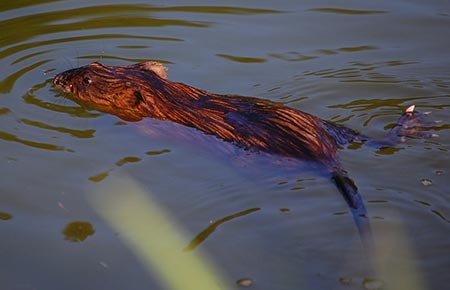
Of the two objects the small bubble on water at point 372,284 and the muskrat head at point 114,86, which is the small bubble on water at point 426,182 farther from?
the muskrat head at point 114,86

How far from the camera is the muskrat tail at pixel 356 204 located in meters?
3.86

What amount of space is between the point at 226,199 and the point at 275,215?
31 centimetres

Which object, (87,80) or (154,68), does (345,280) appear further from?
(87,80)

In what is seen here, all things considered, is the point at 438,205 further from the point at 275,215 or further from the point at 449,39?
the point at 449,39

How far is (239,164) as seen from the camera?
15.1 ft

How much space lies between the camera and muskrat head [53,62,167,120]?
5.24 metres

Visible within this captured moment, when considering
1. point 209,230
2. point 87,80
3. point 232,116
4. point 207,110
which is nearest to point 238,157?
point 232,116

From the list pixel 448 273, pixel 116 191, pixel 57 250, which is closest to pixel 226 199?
pixel 116 191

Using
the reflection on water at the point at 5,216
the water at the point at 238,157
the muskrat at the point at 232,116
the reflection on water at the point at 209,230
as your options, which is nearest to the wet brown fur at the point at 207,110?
the muskrat at the point at 232,116

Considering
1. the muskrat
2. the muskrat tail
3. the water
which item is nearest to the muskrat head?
the muskrat

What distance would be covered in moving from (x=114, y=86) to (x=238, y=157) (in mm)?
1183

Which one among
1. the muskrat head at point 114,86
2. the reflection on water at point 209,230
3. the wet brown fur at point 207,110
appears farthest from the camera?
the muskrat head at point 114,86

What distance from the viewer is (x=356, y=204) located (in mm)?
4035

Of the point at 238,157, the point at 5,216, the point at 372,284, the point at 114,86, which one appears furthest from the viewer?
the point at 114,86
